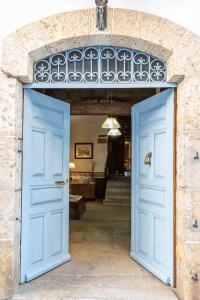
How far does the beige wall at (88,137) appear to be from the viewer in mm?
11508

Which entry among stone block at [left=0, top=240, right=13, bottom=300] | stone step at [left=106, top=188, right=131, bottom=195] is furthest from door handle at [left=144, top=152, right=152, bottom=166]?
stone step at [left=106, top=188, right=131, bottom=195]

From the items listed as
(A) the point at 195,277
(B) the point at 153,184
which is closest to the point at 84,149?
(B) the point at 153,184

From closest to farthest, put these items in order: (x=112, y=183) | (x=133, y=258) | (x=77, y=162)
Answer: (x=133, y=258), (x=112, y=183), (x=77, y=162)

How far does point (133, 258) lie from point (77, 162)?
25.8 feet

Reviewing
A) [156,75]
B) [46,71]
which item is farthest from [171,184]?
[46,71]

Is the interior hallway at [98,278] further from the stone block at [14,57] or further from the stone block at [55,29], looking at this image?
the stone block at [55,29]

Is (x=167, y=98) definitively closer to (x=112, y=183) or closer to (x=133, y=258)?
(x=133, y=258)

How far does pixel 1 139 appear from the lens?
2.79m

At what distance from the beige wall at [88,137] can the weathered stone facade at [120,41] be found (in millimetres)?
8663

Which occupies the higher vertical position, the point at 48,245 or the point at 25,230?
the point at 25,230

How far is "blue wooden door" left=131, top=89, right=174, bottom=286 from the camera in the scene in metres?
3.02

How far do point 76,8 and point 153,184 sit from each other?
2070mm

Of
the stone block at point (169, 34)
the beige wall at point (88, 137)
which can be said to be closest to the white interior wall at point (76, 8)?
the stone block at point (169, 34)

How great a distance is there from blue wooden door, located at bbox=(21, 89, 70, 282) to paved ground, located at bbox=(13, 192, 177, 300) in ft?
0.66
